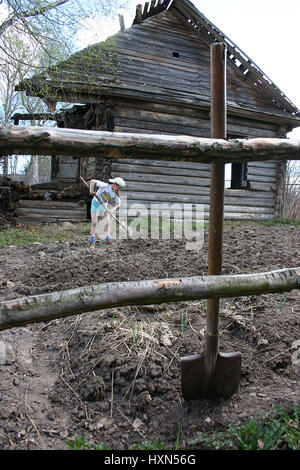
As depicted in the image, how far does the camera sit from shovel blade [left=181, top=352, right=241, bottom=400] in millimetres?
1854

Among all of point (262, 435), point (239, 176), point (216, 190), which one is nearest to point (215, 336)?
point (262, 435)

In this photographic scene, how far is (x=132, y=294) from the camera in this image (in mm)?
1504

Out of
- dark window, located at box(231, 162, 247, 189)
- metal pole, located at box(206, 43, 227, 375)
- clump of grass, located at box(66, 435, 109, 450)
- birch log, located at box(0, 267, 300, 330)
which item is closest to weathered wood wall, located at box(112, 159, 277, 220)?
dark window, located at box(231, 162, 247, 189)

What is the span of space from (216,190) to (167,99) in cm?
731

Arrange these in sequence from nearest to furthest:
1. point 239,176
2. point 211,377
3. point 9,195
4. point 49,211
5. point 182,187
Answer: point 211,377
point 9,195
point 49,211
point 182,187
point 239,176

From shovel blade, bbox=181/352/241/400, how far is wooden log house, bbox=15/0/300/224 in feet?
22.2

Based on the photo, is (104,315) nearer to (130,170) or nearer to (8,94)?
(130,170)

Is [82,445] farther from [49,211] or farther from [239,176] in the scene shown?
[239,176]

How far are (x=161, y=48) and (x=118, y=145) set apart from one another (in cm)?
935

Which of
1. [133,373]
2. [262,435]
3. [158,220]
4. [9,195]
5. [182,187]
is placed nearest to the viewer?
[262,435]

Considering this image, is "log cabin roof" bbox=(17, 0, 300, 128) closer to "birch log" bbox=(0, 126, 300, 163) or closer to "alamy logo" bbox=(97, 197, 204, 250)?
"alamy logo" bbox=(97, 197, 204, 250)

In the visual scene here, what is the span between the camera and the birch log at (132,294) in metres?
1.40

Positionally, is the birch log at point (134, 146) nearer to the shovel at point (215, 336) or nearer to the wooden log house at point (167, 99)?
the shovel at point (215, 336)

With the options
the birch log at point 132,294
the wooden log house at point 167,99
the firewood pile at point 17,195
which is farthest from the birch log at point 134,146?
the firewood pile at point 17,195
